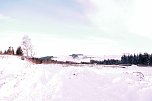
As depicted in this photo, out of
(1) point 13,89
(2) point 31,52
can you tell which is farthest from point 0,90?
(2) point 31,52

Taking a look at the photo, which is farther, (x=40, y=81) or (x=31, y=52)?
(x=31, y=52)

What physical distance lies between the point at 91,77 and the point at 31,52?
82.5 meters

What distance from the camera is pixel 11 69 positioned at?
2938 cm

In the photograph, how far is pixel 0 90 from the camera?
2011cm

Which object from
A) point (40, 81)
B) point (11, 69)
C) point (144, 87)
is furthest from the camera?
point (11, 69)

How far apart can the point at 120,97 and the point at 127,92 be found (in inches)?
37.1

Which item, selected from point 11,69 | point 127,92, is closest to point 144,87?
point 127,92

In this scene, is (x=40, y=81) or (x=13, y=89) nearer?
(x=13, y=89)

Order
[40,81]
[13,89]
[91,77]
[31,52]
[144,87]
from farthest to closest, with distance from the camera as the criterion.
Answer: [31,52]
[91,77]
[40,81]
[13,89]
[144,87]

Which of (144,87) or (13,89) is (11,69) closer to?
(13,89)

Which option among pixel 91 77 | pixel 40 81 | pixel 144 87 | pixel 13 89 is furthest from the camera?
pixel 91 77

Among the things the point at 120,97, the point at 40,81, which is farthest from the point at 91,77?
the point at 120,97

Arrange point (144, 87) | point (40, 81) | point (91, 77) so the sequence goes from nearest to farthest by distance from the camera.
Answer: point (144, 87) → point (40, 81) → point (91, 77)

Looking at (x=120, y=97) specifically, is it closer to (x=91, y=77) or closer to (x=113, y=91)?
(x=113, y=91)
